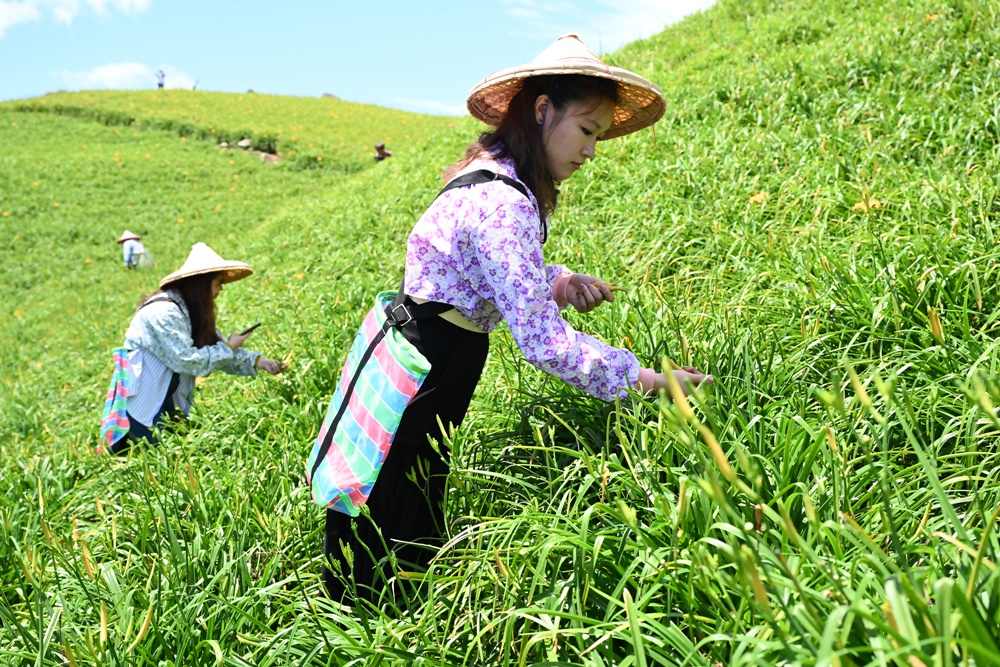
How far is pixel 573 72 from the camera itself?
5.92 feet

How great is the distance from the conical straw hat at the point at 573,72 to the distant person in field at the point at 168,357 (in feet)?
7.38

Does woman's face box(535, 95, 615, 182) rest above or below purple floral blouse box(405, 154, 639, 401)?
above

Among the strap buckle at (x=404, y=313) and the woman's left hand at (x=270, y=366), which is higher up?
the strap buckle at (x=404, y=313)

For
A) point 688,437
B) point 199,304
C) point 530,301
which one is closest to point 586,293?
point 530,301

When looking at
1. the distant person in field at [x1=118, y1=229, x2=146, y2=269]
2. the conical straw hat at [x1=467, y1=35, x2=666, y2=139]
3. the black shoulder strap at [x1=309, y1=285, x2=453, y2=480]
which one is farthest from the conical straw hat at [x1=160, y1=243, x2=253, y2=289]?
the distant person in field at [x1=118, y1=229, x2=146, y2=269]

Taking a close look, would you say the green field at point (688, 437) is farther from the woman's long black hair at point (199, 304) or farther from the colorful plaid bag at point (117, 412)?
the woman's long black hair at point (199, 304)

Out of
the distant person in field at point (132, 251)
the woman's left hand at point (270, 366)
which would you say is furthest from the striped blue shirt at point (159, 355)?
the distant person in field at point (132, 251)

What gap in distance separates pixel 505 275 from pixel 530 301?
9 cm

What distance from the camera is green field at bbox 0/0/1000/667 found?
4.44ft

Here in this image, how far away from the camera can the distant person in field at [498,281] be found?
1787mm

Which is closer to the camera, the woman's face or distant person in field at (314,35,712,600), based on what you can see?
distant person in field at (314,35,712,600)

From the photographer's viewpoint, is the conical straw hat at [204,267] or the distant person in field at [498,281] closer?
the distant person in field at [498,281]

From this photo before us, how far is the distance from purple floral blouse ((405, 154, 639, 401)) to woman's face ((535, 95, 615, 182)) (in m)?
0.13

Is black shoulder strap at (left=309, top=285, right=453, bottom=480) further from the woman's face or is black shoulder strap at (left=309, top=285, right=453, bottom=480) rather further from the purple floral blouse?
the woman's face
